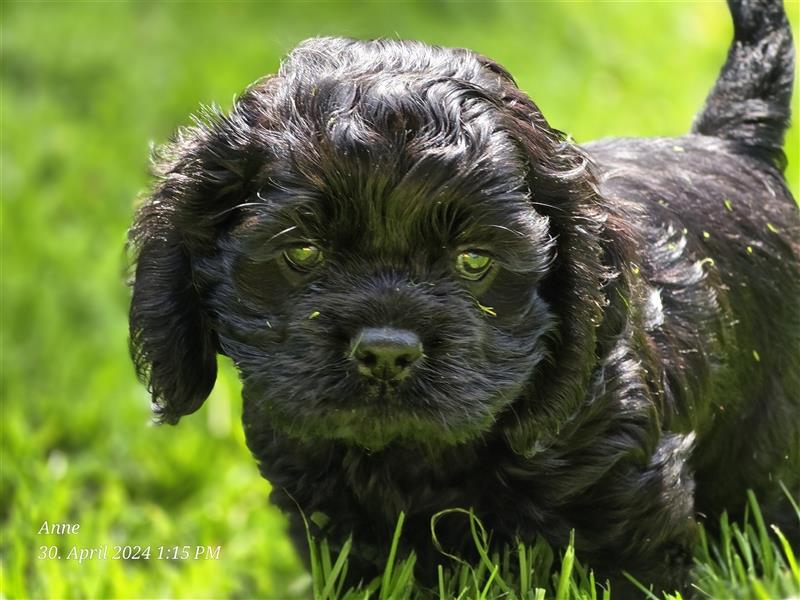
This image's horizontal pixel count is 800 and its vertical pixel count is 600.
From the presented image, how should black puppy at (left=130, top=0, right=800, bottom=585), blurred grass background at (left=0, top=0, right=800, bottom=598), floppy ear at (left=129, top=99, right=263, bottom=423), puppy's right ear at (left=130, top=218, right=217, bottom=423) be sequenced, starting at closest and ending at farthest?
black puppy at (left=130, top=0, right=800, bottom=585)
floppy ear at (left=129, top=99, right=263, bottom=423)
puppy's right ear at (left=130, top=218, right=217, bottom=423)
blurred grass background at (left=0, top=0, right=800, bottom=598)

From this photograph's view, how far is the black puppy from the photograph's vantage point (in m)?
2.95

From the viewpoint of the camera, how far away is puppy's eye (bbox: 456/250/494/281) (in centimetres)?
301

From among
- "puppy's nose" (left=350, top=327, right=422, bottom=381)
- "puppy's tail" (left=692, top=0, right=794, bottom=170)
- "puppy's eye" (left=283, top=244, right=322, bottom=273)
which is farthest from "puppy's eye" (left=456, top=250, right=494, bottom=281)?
"puppy's tail" (left=692, top=0, right=794, bottom=170)

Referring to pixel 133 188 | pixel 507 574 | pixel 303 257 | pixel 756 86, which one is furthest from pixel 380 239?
pixel 133 188

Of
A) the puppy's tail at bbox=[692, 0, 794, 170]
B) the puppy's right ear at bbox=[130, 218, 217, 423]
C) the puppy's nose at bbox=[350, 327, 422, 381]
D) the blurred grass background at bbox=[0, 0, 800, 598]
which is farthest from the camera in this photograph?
the blurred grass background at bbox=[0, 0, 800, 598]

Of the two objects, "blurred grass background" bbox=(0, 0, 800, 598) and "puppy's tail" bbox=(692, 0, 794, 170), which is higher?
"puppy's tail" bbox=(692, 0, 794, 170)

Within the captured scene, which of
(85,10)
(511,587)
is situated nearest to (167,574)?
(511,587)

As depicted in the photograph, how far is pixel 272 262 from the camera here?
310cm

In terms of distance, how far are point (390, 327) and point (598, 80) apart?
6.19 metres

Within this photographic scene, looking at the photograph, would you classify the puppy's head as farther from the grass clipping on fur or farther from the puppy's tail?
the puppy's tail

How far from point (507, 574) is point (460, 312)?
84 cm

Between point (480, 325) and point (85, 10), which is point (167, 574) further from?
point (85, 10)

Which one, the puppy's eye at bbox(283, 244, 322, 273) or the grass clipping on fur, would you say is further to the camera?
the grass clipping on fur

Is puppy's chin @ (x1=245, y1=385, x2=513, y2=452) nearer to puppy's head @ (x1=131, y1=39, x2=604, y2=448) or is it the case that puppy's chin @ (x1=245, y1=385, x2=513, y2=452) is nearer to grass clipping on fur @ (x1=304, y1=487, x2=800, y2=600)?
puppy's head @ (x1=131, y1=39, x2=604, y2=448)
